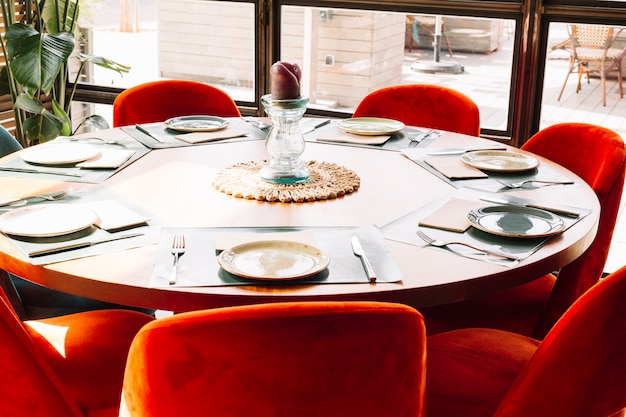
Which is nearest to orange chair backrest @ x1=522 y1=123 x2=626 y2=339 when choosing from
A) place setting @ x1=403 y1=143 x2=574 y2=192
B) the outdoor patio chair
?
place setting @ x1=403 y1=143 x2=574 y2=192

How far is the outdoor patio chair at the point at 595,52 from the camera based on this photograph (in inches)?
128

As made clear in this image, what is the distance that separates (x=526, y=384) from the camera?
1.34m

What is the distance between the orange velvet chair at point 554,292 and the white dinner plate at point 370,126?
620 mm

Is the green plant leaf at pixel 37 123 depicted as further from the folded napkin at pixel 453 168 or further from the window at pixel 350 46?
the folded napkin at pixel 453 168

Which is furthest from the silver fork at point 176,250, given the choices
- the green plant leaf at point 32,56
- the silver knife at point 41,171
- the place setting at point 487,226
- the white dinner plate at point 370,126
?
the green plant leaf at point 32,56

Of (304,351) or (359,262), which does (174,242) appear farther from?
(304,351)

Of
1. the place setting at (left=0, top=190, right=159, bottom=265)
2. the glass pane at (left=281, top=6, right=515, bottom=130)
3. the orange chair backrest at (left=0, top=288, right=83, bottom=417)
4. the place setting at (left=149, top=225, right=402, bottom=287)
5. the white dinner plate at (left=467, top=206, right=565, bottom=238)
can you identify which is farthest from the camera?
the glass pane at (left=281, top=6, right=515, bottom=130)

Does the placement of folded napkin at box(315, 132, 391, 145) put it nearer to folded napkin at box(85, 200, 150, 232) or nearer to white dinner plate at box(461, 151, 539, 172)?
white dinner plate at box(461, 151, 539, 172)

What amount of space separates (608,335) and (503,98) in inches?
93.3

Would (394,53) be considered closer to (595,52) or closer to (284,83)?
(595,52)

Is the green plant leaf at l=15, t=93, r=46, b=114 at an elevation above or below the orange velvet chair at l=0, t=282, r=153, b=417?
above

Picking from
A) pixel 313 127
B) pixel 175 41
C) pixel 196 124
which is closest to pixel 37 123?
pixel 175 41

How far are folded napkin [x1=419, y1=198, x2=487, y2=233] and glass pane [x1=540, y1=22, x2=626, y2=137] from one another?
69.3 inches

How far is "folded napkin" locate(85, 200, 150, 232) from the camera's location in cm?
161
